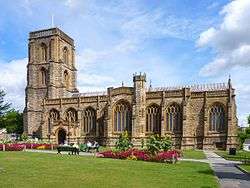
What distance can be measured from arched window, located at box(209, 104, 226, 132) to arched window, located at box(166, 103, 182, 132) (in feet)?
14.9

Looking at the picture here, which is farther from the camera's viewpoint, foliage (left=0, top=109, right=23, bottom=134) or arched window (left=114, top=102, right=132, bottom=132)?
foliage (left=0, top=109, right=23, bottom=134)

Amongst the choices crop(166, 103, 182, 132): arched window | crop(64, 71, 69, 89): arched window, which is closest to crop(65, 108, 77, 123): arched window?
crop(64, 71, 69, 89): arched window

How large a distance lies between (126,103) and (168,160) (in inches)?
1272

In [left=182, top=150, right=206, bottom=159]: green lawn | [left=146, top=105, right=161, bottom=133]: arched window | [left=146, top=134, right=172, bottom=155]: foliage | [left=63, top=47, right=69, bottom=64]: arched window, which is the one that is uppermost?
[left=63, top=47, right=69, bottom=64]: arched window

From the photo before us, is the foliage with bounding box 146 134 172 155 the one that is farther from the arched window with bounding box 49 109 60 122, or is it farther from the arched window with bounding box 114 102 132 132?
the arched window with bounding box 49 109 60 122

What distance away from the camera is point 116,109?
212 feet

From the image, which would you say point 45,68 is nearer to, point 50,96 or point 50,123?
point 50,96

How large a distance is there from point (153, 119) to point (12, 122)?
4010 cm

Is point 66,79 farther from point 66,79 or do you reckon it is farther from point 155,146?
point 155,146

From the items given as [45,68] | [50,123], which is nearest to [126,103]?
[50,123]

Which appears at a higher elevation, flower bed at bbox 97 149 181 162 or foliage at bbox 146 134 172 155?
foliage at bbox 146 134 172 155

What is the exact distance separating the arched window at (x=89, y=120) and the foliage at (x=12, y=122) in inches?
899

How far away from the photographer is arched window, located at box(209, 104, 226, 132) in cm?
5865

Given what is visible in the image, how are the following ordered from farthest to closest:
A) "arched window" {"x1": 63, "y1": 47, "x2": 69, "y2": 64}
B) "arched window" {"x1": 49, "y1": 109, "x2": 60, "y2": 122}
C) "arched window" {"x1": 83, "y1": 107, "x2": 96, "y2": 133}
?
"arched window" {"x1": 63, "y1": 47, "x2": 69, "y2": 64}, "arched window" {"x1": 49, "y1": 109, "x2": 60, "y2": 122}, "arched window" {"x1": 83, "y1": 107, "x2": 96, "y2": 133}
